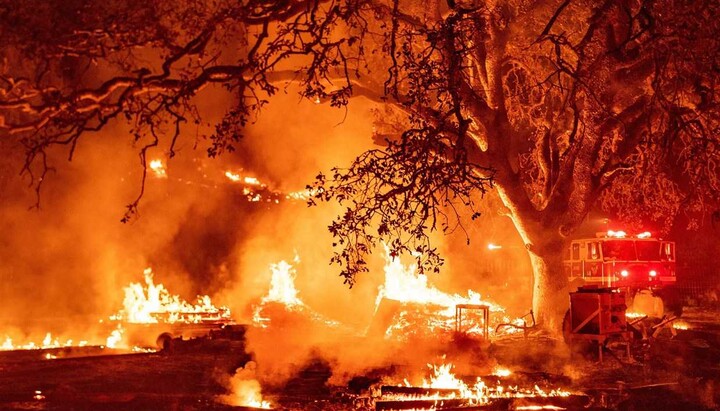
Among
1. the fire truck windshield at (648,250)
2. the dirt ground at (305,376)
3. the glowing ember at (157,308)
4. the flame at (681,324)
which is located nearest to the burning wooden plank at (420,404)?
the dirt ground at (305,376)

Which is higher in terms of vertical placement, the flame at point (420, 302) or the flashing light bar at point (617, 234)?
the flashing light bar at point (617, 234)

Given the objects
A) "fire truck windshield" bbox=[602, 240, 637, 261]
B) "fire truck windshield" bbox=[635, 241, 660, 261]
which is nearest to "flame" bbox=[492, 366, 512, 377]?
"fire truck windshield" bbox=[602, 240, 637, 261]

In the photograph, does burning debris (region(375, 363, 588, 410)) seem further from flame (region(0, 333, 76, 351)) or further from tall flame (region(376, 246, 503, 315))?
flame (region(0, 333, 76, 351))

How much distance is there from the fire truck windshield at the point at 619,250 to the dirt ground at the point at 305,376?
477cm

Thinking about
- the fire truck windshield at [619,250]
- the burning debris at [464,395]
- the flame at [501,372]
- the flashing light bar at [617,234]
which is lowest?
the burning debris at [464,395]

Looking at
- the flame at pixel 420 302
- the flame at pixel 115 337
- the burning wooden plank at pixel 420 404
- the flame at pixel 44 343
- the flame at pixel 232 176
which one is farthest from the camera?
the flame at pixel 232 176

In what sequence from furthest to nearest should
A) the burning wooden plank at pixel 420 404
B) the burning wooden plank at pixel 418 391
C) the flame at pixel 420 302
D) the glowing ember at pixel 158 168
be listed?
the glowing ember at pixel 158 168 < the flame at pixel 420 302 < the burning wooden plank at pixel 418 391 < the burning wooden plank at pixel 420 404

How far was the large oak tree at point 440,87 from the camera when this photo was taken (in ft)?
24.5

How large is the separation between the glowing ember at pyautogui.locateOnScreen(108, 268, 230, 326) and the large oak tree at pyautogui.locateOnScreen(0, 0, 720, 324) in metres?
4.67

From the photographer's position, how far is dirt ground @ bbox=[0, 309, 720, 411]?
30.9ft

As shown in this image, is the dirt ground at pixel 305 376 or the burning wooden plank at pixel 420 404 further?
the dirt ground at pixel 305 376

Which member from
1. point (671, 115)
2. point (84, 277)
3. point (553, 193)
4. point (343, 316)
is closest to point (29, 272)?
point (84, 277)

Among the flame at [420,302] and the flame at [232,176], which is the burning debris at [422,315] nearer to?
the flame at [420,302]

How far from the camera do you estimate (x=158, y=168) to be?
21688 millimetres
